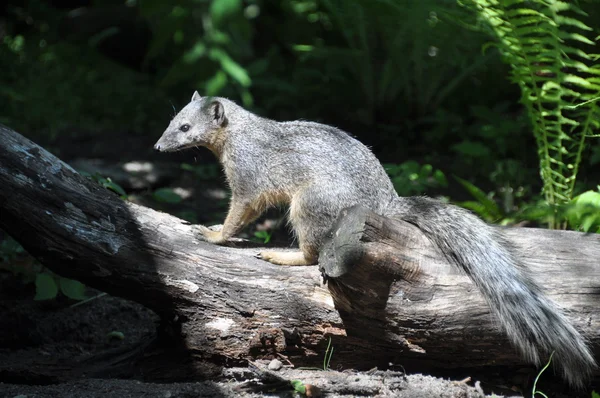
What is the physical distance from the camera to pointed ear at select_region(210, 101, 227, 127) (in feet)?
15.6

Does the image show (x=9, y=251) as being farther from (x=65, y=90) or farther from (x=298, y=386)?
(x=65, y=90)

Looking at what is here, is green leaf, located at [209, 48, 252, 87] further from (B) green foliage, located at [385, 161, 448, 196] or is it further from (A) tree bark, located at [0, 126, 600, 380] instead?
(B) green foliage, located at [385, 161, 448, 196]

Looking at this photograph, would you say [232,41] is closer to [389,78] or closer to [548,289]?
[548,289]

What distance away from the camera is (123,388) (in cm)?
372

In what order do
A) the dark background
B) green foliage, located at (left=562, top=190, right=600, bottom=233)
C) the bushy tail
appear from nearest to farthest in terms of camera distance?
Answer: the bushy tail
green foliage, located at (left=562, top=190, right=600, bottom=233)
the dark background

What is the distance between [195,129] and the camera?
4.83 m

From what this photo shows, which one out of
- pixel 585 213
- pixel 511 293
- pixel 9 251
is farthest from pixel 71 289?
pixel 585 213

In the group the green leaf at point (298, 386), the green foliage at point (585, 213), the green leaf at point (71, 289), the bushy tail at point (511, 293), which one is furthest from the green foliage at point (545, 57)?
the green leaf at point (71, 289)

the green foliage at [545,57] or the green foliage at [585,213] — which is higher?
the green foliage at [545,57]

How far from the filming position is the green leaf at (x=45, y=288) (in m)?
4.73

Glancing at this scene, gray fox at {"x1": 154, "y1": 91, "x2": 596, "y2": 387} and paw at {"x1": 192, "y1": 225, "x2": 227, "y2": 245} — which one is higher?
gray fox at {"x1": 154, "y1": 91, "x2": 596, "y2": 387}

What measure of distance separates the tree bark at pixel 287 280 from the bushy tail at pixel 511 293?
0.28 ft

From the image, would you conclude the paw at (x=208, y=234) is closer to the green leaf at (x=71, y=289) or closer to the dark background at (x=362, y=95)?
the green leaf at (x=71, y=289)

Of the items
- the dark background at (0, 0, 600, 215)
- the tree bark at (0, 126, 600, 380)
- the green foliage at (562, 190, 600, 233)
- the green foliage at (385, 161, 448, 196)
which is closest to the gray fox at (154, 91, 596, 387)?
the tree bark at (0, 126, 600, 380)
